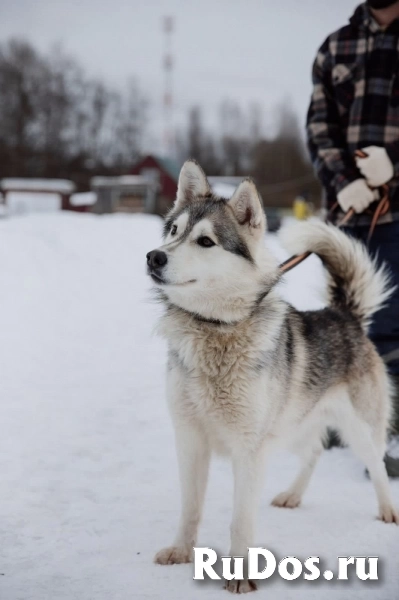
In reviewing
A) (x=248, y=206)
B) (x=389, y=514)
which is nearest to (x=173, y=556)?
(x=389, y=514)

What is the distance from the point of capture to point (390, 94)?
3398 millimetres

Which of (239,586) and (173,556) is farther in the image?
(173,556)

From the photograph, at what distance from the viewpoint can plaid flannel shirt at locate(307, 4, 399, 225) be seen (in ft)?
11.2

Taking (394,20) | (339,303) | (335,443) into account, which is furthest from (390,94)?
(335,443)

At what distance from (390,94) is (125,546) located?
269 centimetres

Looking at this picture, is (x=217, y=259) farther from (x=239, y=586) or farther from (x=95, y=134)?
(x=95, y=134)

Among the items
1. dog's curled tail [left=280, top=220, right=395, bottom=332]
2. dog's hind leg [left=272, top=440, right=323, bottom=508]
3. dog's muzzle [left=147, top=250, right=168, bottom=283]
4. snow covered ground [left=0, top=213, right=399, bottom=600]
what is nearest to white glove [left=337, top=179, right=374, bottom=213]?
dog's curled tail [left=280, top=220, right=395, bottom=332]

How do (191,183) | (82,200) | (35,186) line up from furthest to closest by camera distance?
1. (82,200)
2. (35,186)
3. (191,183)

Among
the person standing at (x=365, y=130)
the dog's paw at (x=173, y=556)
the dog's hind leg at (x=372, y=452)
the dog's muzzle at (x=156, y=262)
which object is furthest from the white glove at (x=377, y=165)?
the dog's paw at (x=173, y=556)

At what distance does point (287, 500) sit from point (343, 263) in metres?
1.21

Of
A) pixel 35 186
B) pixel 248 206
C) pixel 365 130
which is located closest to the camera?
pixel 248 206

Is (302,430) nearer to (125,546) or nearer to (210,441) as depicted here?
(210,441)

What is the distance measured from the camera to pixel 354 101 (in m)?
3.50

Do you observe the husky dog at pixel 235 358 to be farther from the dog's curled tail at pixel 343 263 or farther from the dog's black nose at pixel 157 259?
the dog's curled tail at pixel 343 263
